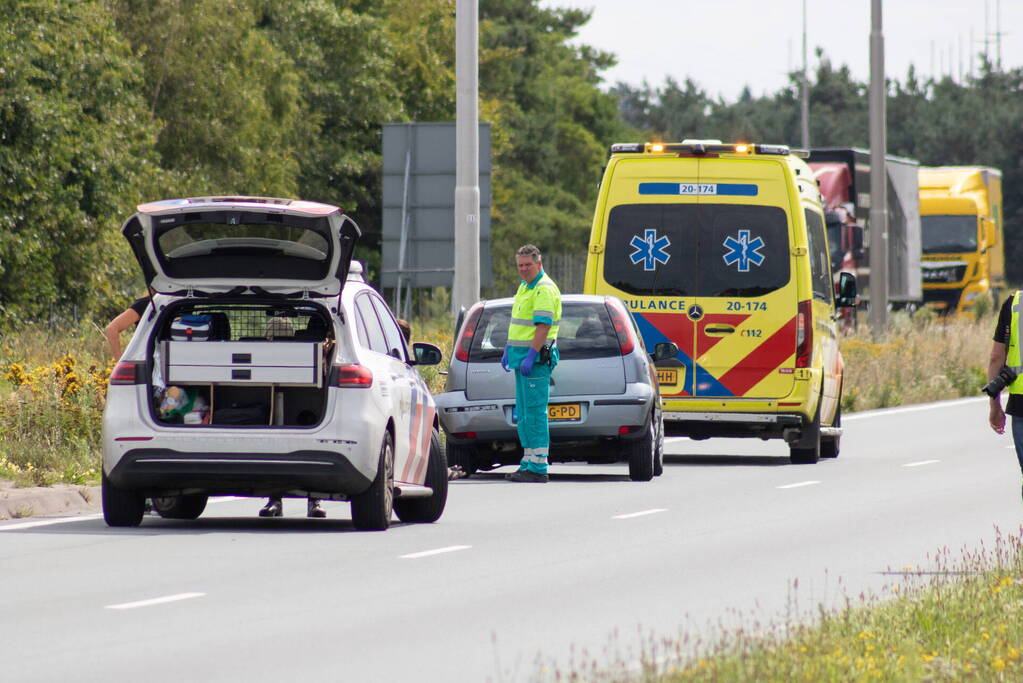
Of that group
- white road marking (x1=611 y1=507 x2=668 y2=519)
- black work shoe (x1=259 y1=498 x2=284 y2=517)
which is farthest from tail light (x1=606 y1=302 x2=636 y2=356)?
black work shoe (x1=259 y1=498 x2=284 y2=517)

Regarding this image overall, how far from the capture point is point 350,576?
10.9m

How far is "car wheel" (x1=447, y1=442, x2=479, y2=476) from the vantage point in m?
18.0

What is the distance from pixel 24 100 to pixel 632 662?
2675 centimetres

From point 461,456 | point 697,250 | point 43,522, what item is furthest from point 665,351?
point 43,522

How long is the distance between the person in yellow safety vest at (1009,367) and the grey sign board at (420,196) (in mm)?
11128

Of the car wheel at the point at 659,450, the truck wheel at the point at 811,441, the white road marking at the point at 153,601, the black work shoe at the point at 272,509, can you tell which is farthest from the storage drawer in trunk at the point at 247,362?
the truck wheel at the point at 811,441

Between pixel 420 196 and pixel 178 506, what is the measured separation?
352 inches

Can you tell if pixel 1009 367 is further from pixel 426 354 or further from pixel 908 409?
pixel 908 409

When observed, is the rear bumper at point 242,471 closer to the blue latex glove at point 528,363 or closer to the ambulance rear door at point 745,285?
the blue latex glove at point 528,363

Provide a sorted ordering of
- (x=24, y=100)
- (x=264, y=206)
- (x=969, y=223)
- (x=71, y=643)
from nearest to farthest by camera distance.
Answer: (x=71, y=643)
(x=264, y=206)
(x=24, y=100)
(x=969, y=223)

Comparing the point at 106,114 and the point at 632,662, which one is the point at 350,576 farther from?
the point at 106,114

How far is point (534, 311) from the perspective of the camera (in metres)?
16.8

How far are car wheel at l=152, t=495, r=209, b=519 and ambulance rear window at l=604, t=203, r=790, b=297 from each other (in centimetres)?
651

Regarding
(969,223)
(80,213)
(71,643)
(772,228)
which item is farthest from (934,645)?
(969,223)
